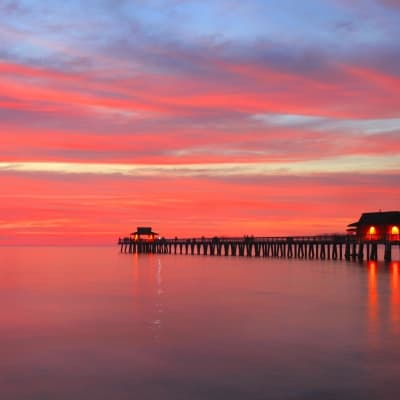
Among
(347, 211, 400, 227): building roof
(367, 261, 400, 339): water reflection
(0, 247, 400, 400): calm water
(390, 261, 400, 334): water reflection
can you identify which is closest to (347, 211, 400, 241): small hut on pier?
(347, 211, 400, 227): building roof

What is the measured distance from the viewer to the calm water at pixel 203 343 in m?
18.1

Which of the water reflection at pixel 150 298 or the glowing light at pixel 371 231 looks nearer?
the water reflection at pixel 150 298

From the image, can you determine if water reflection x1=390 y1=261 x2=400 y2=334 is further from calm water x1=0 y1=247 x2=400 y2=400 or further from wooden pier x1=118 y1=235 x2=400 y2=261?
wooden pier x1=118 y1=235 x2=400 y2=261

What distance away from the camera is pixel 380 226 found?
68875 millimetres

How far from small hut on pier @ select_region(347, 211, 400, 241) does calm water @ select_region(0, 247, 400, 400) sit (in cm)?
2196

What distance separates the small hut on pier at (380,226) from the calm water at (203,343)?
21958mm

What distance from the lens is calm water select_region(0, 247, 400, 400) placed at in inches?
712

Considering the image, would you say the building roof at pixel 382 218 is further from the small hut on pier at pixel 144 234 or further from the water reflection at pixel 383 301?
the small hut on pier at pixel 144 234

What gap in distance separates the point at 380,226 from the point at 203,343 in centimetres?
4846

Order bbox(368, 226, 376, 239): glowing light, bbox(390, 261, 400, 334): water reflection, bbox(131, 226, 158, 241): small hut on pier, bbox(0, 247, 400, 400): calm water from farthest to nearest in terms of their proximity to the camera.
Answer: bbox(131, 226, 158, 241): small hut on pier
bbox(368, 226, 376, 239): glowing light
bbox(390, 261, 400, 334): water reflection
bbox(0, 247, 400, 400): calm water

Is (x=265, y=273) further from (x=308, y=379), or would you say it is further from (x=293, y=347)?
(x=308, y=379)

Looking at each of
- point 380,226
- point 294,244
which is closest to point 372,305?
point 380,226

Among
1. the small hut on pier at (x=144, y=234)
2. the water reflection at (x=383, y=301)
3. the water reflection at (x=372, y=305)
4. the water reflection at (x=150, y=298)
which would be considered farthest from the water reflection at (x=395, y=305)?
the small hut on pier at (x=144, y=234)

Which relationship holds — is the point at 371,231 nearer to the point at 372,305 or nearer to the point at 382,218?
the point at 382,218
